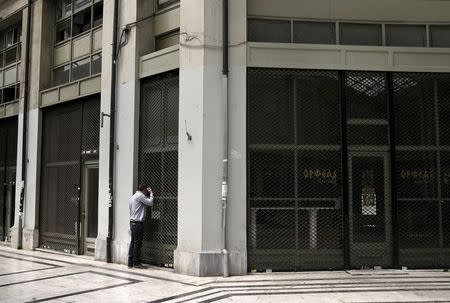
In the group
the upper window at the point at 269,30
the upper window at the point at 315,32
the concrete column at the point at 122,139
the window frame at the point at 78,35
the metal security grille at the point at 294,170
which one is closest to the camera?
the metal security grille at the point at 294,170

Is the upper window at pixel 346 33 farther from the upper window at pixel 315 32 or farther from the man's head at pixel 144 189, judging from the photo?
the man's head at pixel 144 189

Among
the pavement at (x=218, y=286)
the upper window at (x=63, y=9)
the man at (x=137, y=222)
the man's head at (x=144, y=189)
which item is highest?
the upper window at (x=63, y=9)

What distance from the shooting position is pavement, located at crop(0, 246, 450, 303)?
28.0 feet

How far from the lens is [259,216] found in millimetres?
10625

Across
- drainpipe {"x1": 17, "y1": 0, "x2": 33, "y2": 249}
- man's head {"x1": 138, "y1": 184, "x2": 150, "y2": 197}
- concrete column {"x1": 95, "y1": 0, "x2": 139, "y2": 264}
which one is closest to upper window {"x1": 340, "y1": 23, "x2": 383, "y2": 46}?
concrete column {"x1": 95, "y1": 0, "x2": 139, "y2": 264}

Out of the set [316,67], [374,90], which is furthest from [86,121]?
[374,90]

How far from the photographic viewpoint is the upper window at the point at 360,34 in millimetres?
11188

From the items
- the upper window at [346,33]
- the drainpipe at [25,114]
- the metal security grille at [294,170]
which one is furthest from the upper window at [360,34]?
the drainpipe at [25,114]

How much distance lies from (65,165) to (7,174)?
4.53 metres

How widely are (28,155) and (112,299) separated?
29.3 ft

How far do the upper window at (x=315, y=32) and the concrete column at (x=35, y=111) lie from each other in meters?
8.62

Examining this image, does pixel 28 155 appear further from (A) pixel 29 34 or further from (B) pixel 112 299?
(B) pixel 112 299

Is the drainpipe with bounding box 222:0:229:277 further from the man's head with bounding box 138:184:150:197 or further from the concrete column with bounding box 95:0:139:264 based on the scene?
the concrete column with bounding box 95:0:139:264

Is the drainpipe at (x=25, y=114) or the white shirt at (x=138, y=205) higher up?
the drainpipe at (x=25, y=114)
